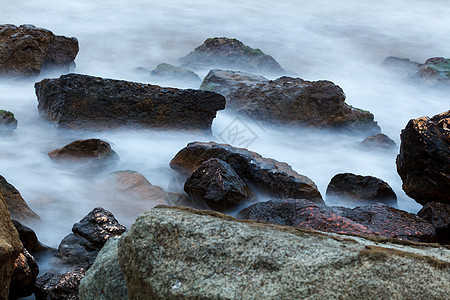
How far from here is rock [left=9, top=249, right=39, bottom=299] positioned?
3.23 m

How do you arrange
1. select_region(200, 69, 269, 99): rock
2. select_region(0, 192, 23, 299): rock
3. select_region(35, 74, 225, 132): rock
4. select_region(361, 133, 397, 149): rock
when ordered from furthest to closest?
select_region(200, 69, 269, 99): rock < select_region(361, 133, 397, 149): rock < select_region(35, 74, 225, 132): rock < select_region(0, 192, 23, 299): rock

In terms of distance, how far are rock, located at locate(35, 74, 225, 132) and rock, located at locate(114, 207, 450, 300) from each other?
4856mm

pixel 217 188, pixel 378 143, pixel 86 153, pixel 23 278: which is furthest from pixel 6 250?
pixel 378 143

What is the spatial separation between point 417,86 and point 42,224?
9.90 m

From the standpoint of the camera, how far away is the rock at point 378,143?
25.4 feet

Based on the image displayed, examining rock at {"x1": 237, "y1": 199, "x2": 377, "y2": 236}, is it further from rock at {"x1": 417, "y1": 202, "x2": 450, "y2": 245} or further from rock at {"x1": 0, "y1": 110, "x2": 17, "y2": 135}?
rock at {"x1": 0, "y1": 110, "x2": 17, "y2": 135}

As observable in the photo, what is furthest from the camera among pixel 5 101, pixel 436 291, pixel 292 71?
pixel 292 71

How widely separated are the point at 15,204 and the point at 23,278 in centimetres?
118

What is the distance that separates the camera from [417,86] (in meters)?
12.1

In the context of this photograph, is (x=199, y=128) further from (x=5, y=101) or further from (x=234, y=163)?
(x=5, y=101)

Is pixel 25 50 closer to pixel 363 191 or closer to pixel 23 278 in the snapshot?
pixel 363 191

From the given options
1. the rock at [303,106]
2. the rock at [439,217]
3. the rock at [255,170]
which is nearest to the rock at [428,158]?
the rock at [439,217]

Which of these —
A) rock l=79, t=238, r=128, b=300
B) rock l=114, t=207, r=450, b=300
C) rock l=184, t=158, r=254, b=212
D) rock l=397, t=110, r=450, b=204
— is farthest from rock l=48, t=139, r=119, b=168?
rock l=114, t=207, r=450, b=300

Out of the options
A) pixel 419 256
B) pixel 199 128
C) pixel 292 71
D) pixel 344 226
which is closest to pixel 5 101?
pixel 199 128
